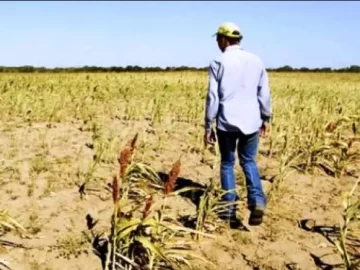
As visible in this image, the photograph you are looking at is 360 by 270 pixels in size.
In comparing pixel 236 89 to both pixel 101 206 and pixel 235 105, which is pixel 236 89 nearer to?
pixel 235 105

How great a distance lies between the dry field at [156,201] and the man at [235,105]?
0.54 ft

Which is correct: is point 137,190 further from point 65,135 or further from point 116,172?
point 65,135

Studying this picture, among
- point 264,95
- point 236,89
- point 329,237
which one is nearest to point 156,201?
point 236,89

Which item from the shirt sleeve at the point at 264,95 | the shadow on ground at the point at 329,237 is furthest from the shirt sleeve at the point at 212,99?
the shadow on ground at the point at 329,237

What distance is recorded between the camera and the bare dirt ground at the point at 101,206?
3840 mm

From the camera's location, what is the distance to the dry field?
366 centimetres

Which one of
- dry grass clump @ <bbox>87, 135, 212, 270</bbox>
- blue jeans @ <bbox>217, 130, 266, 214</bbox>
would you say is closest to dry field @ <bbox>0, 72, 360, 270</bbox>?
dry grass clump @ <bbox>87, 135, 212, 270</bbox>

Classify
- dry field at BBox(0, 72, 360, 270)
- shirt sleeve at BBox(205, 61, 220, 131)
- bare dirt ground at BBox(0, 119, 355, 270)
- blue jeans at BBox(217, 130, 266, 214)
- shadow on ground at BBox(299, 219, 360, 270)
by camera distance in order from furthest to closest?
blue jeans at BBox(217, 130, 266, 214) → shirt sleeve at BBox(205, 61, 220, 131) → shadow on ground at BBox(299, 219, 360, 270) → bare dirt ground at BBox(0, 119, 355, 270) → dry field at BBox(0, 72, 360, 270)

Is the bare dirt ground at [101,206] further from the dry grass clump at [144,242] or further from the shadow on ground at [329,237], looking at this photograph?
the dry grass clump at [144,242]

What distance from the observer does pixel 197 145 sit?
690 cm

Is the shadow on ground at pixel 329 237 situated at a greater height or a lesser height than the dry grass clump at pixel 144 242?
lesser

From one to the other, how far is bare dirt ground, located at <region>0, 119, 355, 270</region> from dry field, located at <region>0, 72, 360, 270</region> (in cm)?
1

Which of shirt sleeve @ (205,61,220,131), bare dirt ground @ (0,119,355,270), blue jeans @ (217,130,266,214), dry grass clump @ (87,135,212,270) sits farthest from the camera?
blue jeans @ (217,130,266,214)

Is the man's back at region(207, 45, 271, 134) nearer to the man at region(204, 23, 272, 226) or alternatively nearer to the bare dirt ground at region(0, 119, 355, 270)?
the man at region(204, 23, 272, 226)
